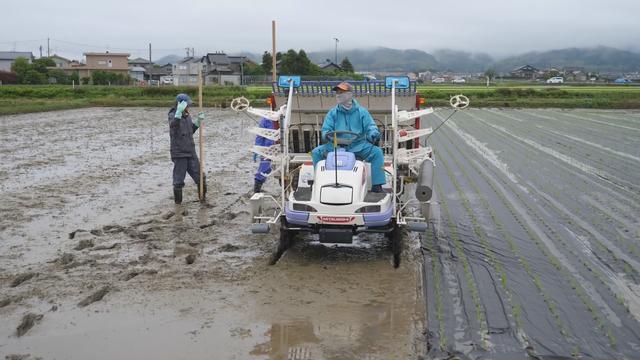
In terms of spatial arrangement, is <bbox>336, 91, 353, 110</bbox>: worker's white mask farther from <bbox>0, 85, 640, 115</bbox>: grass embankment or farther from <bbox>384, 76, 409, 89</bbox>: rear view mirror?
<bbox>0, 85, 640, 115</bbox>: grass embankment

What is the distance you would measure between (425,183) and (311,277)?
1.68 m

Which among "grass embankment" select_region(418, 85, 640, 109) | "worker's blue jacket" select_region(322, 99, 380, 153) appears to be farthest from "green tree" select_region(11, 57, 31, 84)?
"worker's blue jacket" select_region(322, 99, 380, 153)

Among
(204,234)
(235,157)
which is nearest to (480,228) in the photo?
(204,234)

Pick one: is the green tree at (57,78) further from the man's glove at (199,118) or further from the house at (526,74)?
the house at (526,74)

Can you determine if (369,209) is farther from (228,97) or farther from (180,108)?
(228,97)

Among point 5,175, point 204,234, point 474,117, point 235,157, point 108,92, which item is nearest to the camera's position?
point 204,234

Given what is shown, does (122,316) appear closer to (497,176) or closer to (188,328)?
(188,328)

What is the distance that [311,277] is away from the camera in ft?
20.7

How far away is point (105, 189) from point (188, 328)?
21.1ft

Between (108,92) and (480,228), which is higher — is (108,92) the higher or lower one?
the higher one

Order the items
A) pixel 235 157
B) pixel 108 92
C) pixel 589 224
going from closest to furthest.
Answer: pixel 589 224 < pixel 235 157 < pixel 108 92

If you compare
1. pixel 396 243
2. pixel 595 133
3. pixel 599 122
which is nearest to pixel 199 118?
pixel 396 243

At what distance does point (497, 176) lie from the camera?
12.3 metres

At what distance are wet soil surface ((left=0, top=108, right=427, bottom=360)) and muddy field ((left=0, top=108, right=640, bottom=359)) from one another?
20 millimetres
